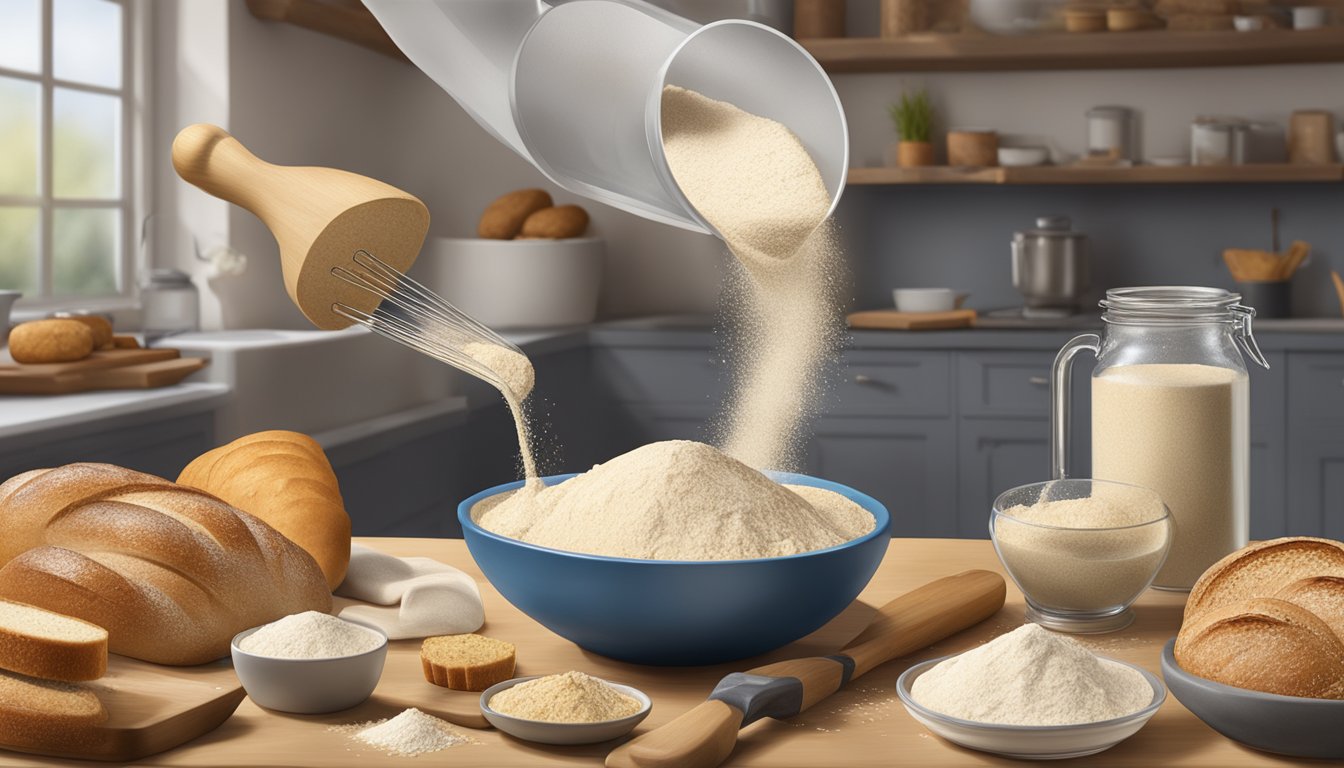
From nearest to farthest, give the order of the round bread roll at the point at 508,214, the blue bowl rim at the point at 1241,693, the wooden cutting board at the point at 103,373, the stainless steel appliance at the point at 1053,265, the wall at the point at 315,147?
the blue bowl rim at the point at 1241,693
the wooden cutting board at the point at 103,373
the wall at the point at 315,147
the stainless steel appliance at the point at 1053,265
the round bread roll at the point at 508,214

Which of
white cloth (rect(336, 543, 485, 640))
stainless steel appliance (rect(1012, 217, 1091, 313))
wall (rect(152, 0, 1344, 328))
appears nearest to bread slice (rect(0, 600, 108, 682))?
white cloth (rect(336, 543, 485, 640))

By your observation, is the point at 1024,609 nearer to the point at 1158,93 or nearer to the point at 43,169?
the point at 43,169

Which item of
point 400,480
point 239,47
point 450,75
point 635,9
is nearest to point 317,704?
point 450,75

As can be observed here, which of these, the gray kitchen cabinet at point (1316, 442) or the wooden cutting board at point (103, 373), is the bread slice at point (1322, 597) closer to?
the wooden cutting board at point (103, 373)

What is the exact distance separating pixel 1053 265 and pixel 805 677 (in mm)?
2743

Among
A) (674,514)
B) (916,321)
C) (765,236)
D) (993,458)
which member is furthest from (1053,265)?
(674,514)

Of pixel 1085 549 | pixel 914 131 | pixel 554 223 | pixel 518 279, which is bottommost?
pixel 1085 549

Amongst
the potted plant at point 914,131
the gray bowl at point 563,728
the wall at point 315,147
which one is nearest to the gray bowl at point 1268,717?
the gray bowl at point 563,728

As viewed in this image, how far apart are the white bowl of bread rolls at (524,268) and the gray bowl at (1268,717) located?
8.78 feet

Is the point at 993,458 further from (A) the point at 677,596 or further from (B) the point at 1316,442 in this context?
(A) the point at 677,596

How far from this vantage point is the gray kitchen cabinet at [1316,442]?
2.93 metres

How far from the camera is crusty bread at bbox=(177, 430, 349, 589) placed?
37.5 inches

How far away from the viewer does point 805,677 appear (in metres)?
0.75

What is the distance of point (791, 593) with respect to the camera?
2.60 ft
